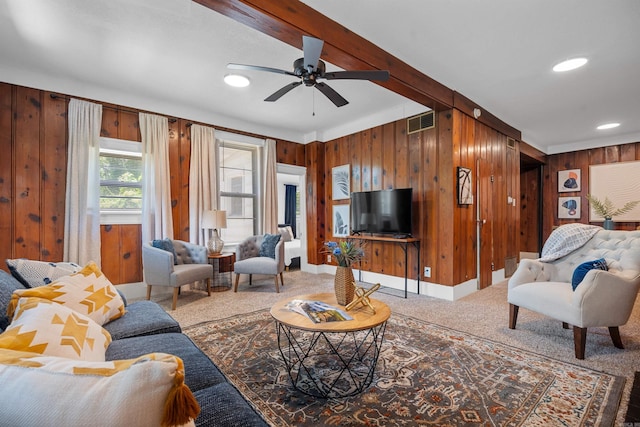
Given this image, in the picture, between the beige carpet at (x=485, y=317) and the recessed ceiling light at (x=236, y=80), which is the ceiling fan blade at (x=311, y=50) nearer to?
the recessed ceiling light at (x=236, y=80)

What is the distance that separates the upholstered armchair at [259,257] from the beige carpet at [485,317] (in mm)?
291

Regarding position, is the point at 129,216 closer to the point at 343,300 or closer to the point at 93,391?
the point at 343,300

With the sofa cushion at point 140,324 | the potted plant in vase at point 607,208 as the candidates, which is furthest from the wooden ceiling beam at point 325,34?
the potted plant in vase at point 607,208

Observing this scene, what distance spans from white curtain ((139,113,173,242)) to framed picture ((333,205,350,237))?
2679mm

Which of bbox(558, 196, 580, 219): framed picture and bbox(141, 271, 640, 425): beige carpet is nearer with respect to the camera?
bbox(141, 271, 640, 425): beige carpet

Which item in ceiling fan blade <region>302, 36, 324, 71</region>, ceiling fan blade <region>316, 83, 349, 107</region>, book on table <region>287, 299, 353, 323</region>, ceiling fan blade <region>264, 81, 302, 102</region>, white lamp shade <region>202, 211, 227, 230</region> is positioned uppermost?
ceiling fan blade <region>302, 36, 324, 71</region>

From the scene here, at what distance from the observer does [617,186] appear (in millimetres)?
5957

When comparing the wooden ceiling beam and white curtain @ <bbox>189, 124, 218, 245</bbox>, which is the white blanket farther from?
white curtain @ <bbox>189, 124, 218, 245</bbox>

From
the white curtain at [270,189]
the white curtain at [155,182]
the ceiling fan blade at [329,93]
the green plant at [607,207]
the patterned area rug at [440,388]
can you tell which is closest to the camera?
the patterned area rug at [440,388]

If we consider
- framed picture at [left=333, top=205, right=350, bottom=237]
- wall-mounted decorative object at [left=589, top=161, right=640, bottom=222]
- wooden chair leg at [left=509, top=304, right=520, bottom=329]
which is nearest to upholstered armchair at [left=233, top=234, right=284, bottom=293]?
framed picture at [left=333, top=205, right=350, bottom=237]

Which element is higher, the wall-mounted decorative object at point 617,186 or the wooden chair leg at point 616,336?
the wall-mounted decorative object at point 617,186

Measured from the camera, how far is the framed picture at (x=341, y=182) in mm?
5316

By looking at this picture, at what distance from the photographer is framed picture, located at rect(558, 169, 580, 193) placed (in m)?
6.51

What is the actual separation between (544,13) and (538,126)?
142 inches
